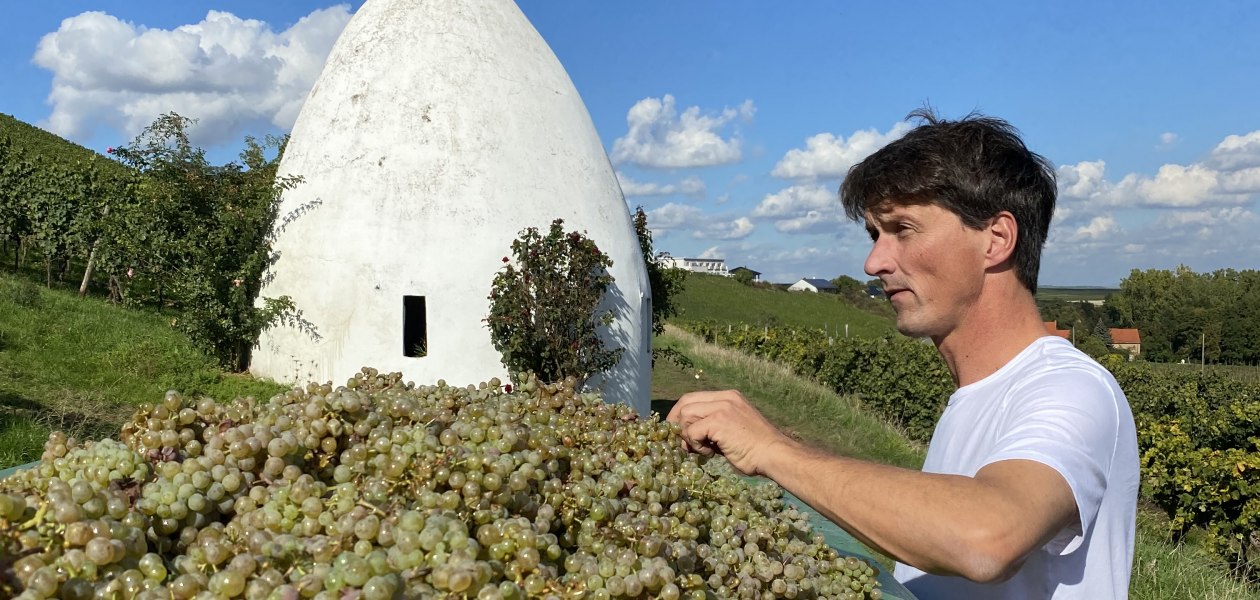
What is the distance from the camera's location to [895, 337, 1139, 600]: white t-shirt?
1432 millimetres

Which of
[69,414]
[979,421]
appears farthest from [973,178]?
[69,414]

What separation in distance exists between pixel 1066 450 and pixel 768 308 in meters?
48.8

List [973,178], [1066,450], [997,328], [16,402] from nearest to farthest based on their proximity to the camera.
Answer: [1066,450] < [973,178] < [997,328] < [16,402]

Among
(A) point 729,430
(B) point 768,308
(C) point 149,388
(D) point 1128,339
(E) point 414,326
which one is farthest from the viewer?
(D) point 1128,339

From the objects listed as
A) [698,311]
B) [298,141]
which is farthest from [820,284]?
[298,141]

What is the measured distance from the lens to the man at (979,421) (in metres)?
1.31

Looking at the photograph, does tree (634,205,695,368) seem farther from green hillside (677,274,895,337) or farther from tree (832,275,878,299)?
tree (832,275,878,299)

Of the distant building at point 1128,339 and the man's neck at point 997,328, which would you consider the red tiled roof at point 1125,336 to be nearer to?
the distant building at point 1128,339

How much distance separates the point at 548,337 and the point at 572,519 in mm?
8689

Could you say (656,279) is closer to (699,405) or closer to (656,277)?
(656,277)

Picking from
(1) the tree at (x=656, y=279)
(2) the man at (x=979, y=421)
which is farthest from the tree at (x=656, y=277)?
(2) the man at (x=979, y=421)

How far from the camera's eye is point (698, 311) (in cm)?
4647

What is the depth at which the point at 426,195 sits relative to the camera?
991cm

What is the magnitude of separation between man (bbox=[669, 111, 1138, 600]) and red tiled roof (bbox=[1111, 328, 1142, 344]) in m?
62.3
